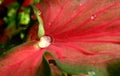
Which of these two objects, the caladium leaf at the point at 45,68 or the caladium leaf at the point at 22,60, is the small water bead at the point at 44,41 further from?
the caladium leaf at the point at 45,68

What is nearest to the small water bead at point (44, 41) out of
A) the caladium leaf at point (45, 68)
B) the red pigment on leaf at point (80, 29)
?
the red pigment on leaf at point (80, 29)

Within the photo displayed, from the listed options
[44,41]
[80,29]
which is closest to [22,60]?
[44,41]

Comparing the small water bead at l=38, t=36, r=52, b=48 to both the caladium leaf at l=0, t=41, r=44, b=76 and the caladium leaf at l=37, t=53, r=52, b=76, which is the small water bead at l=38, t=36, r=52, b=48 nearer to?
the caladium leaf at l=0, t=41, r=44, b=76

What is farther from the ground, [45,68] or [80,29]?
[80,29]

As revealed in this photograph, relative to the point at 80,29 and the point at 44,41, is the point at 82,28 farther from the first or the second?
the point at 44,41

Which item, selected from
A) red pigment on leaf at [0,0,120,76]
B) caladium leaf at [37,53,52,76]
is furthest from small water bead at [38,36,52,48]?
caladium leaf at [37,53,52,76]
